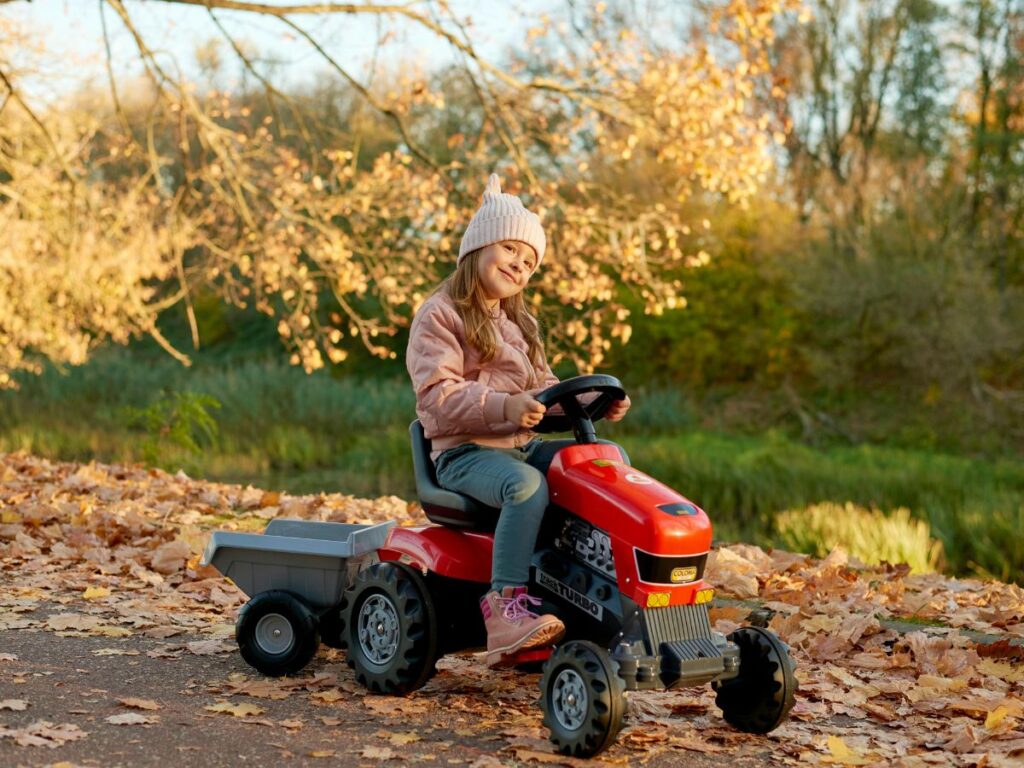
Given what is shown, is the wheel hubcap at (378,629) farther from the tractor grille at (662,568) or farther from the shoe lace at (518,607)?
the tractor grille at (662,568)

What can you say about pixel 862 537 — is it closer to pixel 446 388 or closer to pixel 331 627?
pixel 331 627

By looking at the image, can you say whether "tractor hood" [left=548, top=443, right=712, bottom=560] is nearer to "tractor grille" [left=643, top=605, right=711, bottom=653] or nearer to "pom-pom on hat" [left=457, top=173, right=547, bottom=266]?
"tractor grille" [left=643, top=605, right=711, bottom=653]

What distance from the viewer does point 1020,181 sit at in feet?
85.0

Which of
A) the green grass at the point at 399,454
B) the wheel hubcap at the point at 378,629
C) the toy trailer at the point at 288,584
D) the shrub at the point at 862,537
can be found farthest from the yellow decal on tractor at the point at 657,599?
the green grass at the point at 399,454

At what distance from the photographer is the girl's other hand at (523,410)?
12.9ft

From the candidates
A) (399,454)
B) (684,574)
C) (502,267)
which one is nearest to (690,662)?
(684,574)

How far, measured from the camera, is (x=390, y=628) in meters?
4.21

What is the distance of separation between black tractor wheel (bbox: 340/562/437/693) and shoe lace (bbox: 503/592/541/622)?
0.36 metres

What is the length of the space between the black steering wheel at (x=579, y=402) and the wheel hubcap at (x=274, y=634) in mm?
1228

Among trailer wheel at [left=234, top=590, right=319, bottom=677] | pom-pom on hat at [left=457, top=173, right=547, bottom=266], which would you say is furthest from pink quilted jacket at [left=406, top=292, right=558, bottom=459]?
trailer wheel at [left=234, top=590, right=319, bottom=677]

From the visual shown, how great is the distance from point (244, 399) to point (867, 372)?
13038 millimetres

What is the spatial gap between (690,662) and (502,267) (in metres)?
1.61

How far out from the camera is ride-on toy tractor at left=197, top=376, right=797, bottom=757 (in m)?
3.68

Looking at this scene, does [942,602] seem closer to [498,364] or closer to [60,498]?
[498,364]
